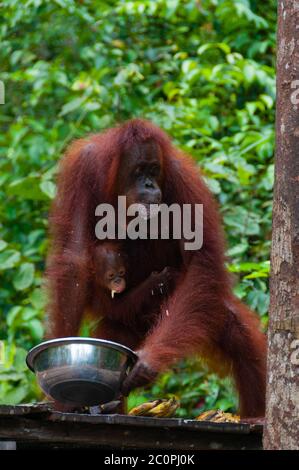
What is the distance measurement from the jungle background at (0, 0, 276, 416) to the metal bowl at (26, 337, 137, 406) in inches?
46.3

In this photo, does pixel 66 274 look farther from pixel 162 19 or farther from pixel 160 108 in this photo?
pixel 162 19

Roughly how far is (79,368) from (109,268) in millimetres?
847

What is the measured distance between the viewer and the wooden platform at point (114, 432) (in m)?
2.82

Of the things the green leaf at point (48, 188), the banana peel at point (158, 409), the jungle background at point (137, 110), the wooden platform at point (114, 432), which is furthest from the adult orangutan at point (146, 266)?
the green leaf at point (48, 188)

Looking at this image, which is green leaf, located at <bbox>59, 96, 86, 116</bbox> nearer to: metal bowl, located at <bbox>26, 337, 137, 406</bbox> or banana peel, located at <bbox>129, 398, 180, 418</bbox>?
banana peel, located at <bbox>129, 398, 180, 418</bbox>

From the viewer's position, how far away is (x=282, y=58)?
2746 millimetres

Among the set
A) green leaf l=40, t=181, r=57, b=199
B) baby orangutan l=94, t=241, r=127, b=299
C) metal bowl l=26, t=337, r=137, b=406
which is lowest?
metal bowl l=26, t=337, r=137, b=406

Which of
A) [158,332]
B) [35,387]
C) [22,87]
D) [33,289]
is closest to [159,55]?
[22,87]

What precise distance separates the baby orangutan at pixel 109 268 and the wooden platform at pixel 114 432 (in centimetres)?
78

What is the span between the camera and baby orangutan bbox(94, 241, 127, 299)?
370 cm

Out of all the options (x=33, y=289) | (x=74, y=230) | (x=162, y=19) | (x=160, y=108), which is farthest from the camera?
(x=162, y=19)

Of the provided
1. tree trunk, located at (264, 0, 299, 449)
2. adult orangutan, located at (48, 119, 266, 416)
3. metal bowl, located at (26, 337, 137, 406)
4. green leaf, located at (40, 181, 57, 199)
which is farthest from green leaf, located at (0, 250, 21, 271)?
tree trunk, located at (264, 0, 299, 449)

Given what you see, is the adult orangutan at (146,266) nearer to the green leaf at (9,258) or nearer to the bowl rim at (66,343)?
the bowl rim at (66,343)
